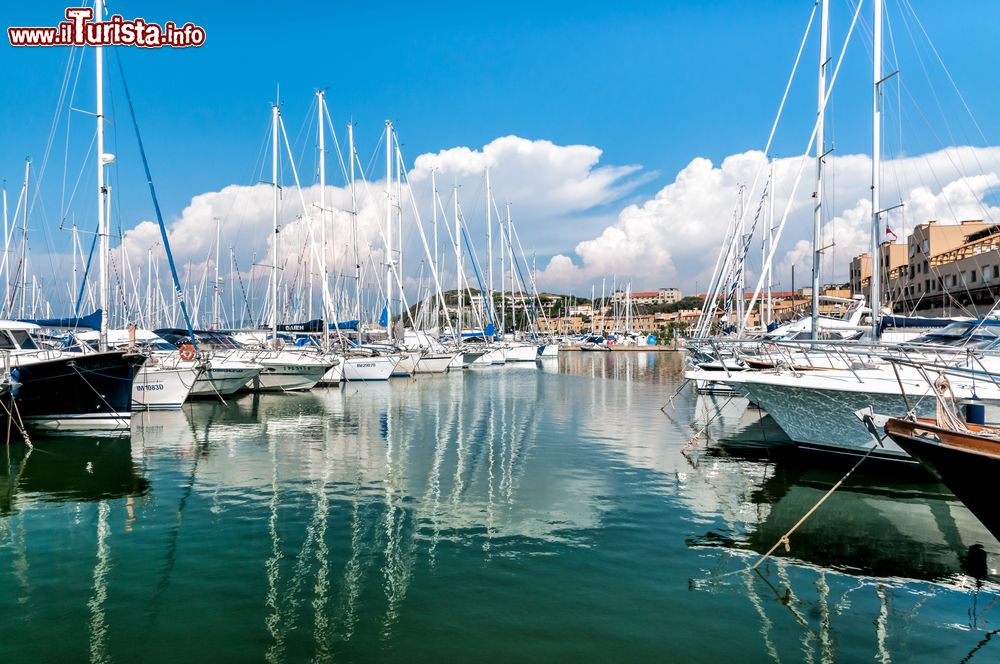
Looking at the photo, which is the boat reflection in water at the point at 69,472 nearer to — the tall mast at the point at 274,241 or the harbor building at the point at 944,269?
the tall mast at the point at 274,241

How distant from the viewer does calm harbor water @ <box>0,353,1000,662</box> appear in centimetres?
740

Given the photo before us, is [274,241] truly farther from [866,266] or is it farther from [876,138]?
[866,266]

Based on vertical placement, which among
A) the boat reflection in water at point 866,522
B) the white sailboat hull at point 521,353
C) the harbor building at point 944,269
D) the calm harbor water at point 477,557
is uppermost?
the harbor building at point 944,269

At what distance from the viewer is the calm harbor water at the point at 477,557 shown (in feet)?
24.3

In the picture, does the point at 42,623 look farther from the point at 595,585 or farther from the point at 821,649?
the point at 821,649

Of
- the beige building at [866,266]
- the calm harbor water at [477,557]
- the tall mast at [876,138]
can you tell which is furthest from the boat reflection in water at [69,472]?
the beige building at [866,266]

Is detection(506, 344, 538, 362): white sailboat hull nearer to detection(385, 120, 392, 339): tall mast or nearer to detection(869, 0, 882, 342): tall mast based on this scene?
detection(385, 120, 392, 339): tall mast

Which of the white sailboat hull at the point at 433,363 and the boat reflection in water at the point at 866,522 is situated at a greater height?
the white sailboat hull at the point at 433,363

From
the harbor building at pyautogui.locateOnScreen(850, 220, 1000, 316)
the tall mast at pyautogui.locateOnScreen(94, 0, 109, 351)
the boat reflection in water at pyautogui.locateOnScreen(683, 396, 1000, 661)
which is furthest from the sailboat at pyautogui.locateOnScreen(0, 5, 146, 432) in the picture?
the harbor building at pyautogui.locateOnScreen(850, 220, 1000, 316)

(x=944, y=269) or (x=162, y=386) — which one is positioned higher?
(x=944, y=269)

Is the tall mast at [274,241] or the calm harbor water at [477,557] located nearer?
the calm harbor water at [477,557]

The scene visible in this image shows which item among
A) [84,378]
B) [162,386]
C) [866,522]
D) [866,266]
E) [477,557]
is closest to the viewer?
[477,557]

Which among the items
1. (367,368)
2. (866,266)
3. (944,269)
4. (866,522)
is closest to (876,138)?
(866,522)

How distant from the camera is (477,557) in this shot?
9.98 metres
